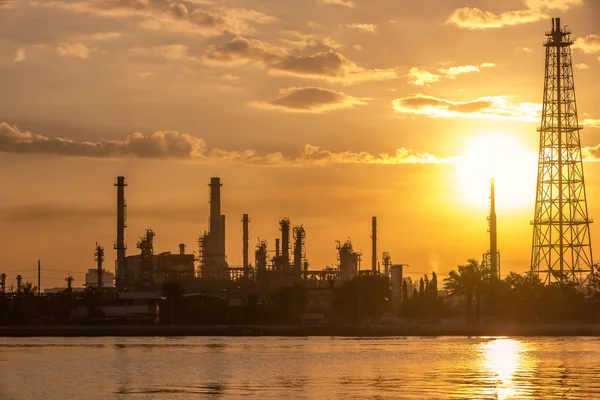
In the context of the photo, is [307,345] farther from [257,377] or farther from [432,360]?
[257,377]

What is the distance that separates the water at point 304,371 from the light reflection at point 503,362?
0.34ft

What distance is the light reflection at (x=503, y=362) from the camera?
3403 inches

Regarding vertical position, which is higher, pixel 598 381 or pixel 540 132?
pixel 540 132

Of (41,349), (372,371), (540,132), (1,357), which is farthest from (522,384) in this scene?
(540,132)

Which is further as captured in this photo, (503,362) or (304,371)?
(503,362)

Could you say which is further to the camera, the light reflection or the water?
the light reflection

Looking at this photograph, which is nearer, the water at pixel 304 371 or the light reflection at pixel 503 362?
the water at pixel 304 371

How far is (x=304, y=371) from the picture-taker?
106 metres

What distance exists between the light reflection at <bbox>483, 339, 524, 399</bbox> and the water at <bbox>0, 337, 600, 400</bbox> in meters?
0.10

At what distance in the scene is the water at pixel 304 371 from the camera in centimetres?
8588

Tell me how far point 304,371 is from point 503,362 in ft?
73.6

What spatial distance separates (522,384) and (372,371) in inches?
684

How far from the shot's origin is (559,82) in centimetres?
18538

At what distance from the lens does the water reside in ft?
282
